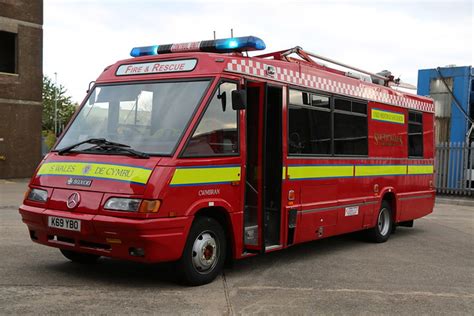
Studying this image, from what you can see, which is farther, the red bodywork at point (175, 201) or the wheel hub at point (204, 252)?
the wheel hub at point (204, 252)

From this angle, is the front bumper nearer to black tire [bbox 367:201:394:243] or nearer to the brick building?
black tire [bbox 367:201:394:243]

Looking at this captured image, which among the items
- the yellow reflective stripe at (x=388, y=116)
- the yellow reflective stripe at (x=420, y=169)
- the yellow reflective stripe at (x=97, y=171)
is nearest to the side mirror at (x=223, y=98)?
the yellow reflective stripe at (x=97, y=171)

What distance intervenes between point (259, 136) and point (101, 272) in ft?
8.30

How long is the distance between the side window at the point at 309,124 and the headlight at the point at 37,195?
3.18 metres

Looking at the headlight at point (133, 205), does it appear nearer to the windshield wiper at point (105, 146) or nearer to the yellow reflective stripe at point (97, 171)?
the yellow reflective stripe at point (97, 171)

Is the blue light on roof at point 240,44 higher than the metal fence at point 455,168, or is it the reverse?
the blue light on roof at point 240,44

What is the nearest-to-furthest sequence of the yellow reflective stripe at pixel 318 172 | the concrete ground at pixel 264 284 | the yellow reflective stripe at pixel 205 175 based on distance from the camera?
the concrete ground at pixel 264 284 → the yellow reflective stripe at pixel 205 175 → the yellow reflective stripe at pixel 318 172

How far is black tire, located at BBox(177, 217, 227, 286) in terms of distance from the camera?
607 centimetres

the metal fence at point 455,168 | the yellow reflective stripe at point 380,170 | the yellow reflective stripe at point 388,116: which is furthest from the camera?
the metal fence at point 455,168

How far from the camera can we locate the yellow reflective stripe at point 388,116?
9896 mm

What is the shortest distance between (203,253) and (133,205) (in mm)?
1063

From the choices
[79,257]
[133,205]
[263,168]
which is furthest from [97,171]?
[263,168]

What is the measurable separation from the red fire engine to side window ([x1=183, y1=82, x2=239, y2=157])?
1 cm

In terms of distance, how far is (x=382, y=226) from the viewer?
10273mm
